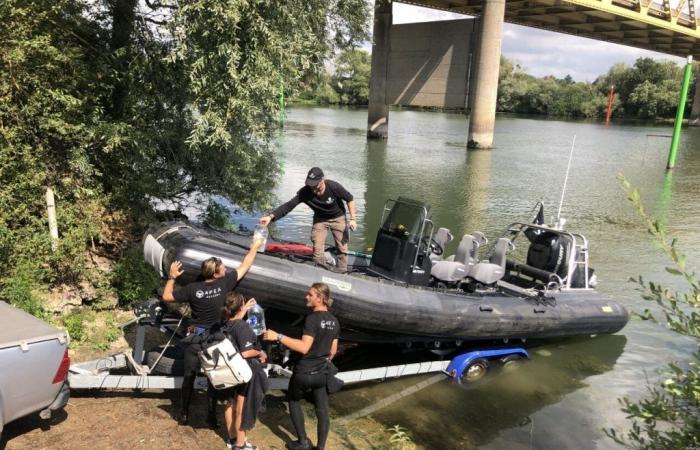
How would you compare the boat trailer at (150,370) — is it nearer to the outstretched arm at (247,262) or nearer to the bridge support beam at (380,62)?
the outstretched arm at (247,262)

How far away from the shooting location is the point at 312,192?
603 cm

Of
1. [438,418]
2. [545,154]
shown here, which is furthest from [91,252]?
[545,154]

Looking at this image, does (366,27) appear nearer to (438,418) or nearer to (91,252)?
(91,252)

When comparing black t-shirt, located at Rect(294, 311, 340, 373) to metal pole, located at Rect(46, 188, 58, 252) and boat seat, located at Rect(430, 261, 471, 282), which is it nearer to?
boat seat, located at Rect(430, 261, 471, 282)

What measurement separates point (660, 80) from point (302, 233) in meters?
76.2

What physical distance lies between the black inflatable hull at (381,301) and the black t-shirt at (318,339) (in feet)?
3.85

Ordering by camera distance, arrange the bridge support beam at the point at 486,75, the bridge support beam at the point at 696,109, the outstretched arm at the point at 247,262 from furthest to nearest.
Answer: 1. the bridge support beam at the point at 696,109
2. the bridge support beam at the point at 486,75
3. the outstretched arm at the point at 247,262

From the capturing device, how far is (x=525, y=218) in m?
15.5

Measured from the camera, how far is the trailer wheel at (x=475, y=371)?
20.7ft

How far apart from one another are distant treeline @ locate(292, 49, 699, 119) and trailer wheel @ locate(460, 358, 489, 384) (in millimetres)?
65155

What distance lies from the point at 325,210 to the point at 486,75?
30.2 metres

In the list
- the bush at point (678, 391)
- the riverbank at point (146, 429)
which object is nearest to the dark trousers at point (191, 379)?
the riverbank at point (146, 429)

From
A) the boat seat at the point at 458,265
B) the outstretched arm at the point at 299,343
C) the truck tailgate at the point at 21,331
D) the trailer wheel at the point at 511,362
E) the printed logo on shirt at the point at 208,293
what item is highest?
the printed logo on shirt at the point at 208,293

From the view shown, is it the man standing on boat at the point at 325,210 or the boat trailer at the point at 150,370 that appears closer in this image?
the boat trailer at the point at 150,370
